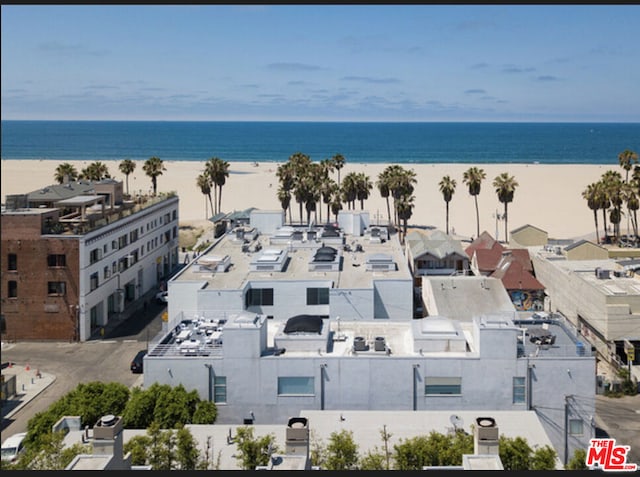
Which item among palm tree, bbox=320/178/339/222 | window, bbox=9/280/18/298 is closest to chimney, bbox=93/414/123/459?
window, bbox=9/280/18/298

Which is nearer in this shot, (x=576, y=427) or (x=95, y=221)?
(x=576, y=427)

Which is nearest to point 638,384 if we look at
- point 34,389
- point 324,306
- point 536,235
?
point 324,306

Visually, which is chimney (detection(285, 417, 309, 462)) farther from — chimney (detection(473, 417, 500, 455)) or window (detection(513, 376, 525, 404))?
window (detection(513, 376, 525, 404))

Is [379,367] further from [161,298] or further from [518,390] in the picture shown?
[161,298]

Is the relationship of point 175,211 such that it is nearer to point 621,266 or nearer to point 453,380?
point 621,266

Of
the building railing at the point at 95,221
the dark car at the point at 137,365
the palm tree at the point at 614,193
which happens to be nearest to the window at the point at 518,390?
the dark car at the point at 137,365

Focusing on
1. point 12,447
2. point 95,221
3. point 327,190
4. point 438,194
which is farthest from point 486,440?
point 438,194

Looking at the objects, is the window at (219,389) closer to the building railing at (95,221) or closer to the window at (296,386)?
the window at (296,386)
